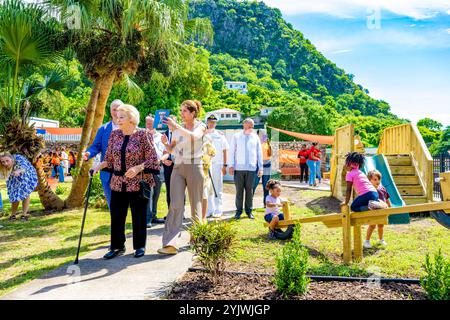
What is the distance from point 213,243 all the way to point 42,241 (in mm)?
3677

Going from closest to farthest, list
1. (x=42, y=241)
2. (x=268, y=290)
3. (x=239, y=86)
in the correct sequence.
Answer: (x=268, y=290) < (x=42, y=241) < (x=239, y=86)

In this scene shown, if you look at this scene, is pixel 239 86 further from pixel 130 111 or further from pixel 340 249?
pixel 130 111

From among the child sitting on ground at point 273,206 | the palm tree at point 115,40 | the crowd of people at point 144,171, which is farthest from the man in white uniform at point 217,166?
the palm tree at point 115,40

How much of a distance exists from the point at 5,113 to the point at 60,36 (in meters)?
1.99

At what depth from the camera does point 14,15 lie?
7.77 m

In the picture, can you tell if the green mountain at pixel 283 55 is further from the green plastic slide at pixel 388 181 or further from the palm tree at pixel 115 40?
the palm tree at pixel 115 40

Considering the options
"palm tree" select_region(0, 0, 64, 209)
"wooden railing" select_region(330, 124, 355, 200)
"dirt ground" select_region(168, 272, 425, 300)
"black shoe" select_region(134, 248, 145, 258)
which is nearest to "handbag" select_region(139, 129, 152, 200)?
"black shoe" select_region(134, 248, 145, 258)

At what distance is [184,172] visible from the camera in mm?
4969

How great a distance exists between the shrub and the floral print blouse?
4.23ft

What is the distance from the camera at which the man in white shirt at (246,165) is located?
773 cm

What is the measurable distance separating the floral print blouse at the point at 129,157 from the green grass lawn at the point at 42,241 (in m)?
1.15

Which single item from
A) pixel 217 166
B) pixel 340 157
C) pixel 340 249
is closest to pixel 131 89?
pixel 217 166

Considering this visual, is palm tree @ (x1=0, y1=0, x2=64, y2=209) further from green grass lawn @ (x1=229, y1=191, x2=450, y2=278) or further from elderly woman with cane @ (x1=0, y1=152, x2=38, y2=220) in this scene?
green grass lawn @ (x1=229, y1=191, x2=450, y2=278)

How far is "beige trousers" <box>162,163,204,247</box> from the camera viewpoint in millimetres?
4906
